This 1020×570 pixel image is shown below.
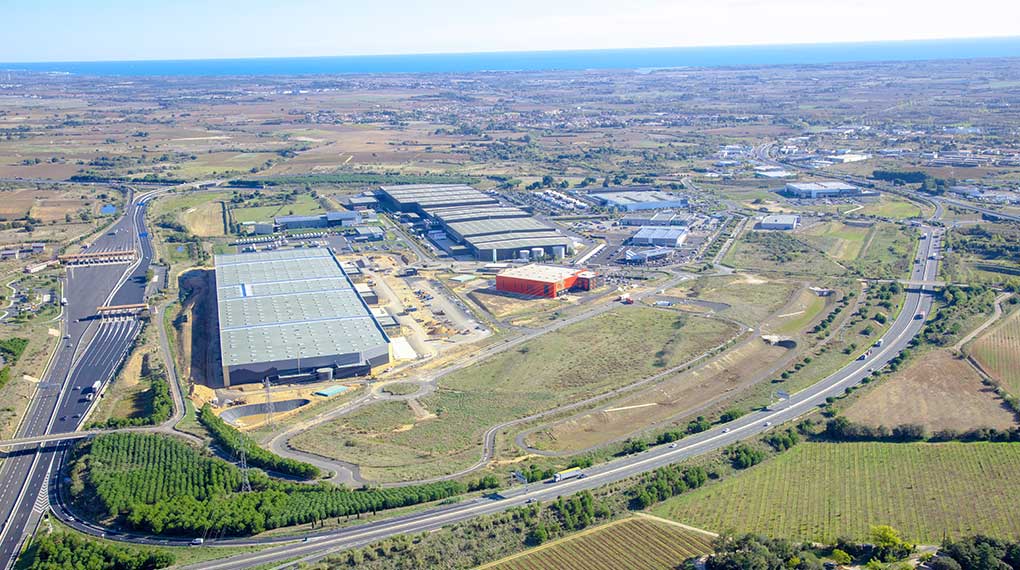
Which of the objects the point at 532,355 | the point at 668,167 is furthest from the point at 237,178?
the point at 532,355

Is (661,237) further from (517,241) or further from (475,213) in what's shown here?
(475,213)

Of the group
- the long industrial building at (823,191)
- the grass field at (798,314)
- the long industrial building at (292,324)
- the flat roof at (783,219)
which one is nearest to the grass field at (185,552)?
the long industrial building at (292,324)

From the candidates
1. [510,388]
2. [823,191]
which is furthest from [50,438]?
[823,191]

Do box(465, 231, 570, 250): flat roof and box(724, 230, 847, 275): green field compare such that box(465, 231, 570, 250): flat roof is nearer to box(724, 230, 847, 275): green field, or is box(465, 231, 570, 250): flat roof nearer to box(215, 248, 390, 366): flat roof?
box(215, 248, 390, 366): flat roof

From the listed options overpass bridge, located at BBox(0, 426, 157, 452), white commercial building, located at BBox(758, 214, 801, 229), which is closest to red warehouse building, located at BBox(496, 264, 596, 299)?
white commercial building, located at BBox(758, 214, 801, 229)

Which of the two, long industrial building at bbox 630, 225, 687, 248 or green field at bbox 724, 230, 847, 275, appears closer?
green field at bbox 724, 230, 847, 275

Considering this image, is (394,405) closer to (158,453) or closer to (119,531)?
(158,453)
